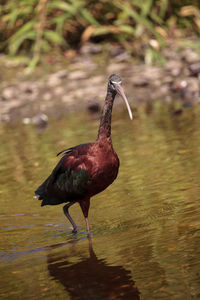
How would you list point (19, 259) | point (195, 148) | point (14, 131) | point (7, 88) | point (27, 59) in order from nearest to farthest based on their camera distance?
point (19, 259) → point (195, 148) → point (14, 131) → point (7, 88) → point (27, 59)

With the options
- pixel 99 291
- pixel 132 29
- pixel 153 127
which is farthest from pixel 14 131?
pixel 99 291

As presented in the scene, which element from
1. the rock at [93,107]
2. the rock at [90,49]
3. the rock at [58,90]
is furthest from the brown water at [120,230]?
the rock at [90,49]

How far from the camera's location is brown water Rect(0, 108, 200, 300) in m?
5.14

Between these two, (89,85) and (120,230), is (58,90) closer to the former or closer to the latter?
(89,85)

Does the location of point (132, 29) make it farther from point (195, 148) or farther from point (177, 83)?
point (195, 148)

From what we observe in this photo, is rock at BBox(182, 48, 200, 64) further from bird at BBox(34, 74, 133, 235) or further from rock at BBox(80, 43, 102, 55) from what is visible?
bird at BBox(34, 74, 133, 235)

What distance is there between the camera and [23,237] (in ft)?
22.9

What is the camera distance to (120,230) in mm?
6562

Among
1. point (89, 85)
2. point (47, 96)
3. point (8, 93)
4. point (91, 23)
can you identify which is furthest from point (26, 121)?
point (91, 23)

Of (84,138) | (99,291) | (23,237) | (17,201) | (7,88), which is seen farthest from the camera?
(7,88)

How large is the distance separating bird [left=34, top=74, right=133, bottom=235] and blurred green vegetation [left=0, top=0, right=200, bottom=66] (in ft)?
34.5

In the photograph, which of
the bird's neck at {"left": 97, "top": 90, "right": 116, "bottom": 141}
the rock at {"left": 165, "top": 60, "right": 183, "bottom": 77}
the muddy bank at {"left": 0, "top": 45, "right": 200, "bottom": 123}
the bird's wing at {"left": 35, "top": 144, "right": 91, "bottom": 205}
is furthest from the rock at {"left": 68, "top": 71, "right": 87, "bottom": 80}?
the bird's neck at {"left": 97, "top": 90, "right": 116, "bottom": 141}

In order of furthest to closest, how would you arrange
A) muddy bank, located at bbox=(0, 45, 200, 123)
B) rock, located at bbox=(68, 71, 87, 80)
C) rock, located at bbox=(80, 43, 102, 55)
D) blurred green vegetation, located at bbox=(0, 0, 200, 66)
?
rock, located at bbox=(80, 43, 102, 55), blurred green vegetation, located at bbox=(0, 0, 200, 66), rock, located at bbox=(68, 71, 87, 80), muddy bank, located at bbox=(0, 45, 200, 123)

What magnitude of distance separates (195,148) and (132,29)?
8.53 metres
